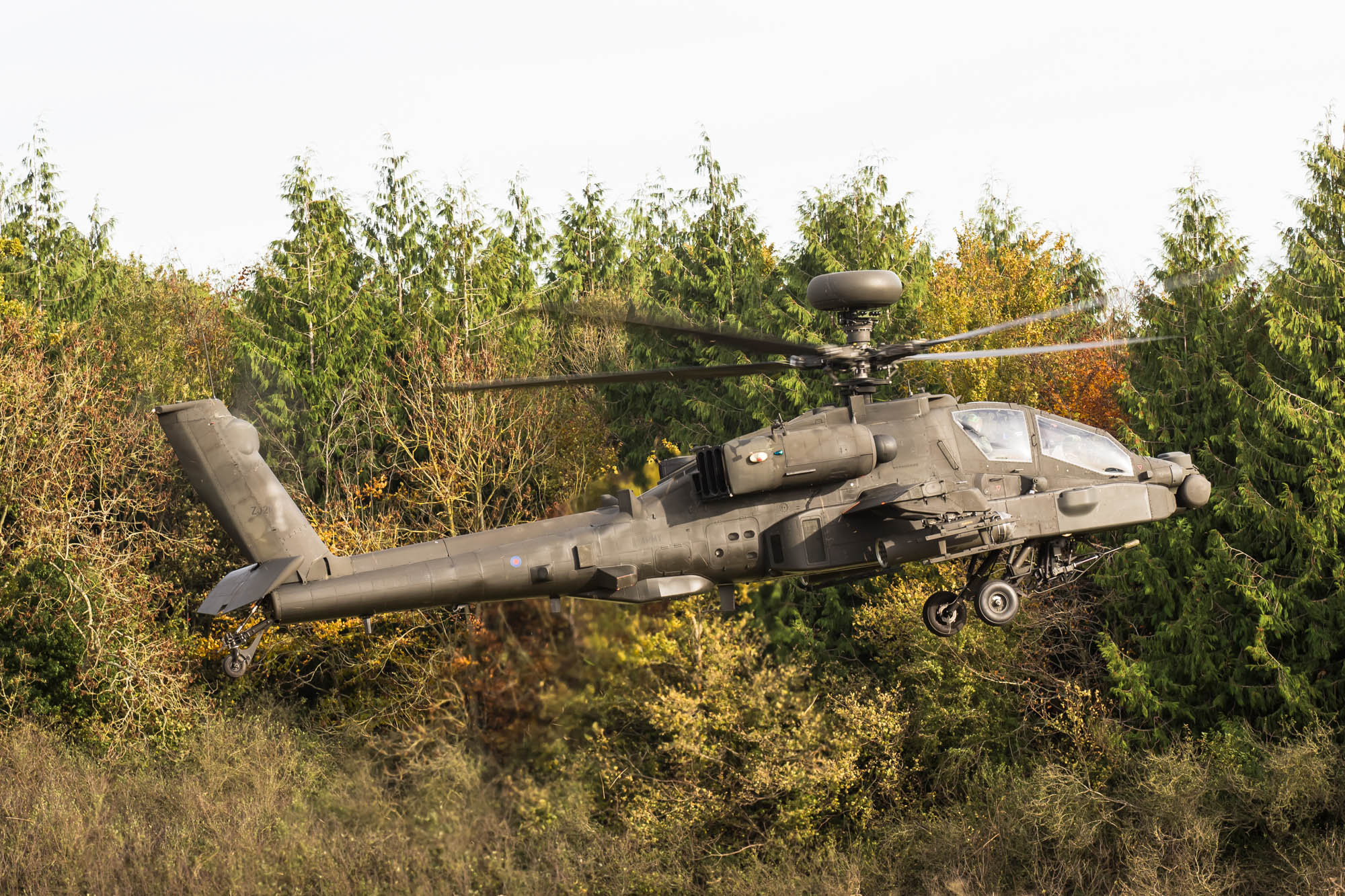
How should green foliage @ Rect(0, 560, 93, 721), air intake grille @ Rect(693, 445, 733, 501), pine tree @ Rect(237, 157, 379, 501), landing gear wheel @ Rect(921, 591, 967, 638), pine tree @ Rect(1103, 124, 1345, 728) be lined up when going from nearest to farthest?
air intake grille @ Rect(693, 445, 733, 501) < landing gear wheel @ Rect(921, 591, 967, 638) < pine tree @ Rect(1103, 124, 1345, 728) < green foliage @ Rect(0, 560, 93, 721) < pine tree @ Rect(237, 157, 379, 501)

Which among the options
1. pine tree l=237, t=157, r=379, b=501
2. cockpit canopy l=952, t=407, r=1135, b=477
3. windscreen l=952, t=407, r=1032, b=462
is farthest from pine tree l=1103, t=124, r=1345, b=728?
pine tree l=237, t=157, r=379, b=501

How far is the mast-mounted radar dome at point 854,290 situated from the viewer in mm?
11773

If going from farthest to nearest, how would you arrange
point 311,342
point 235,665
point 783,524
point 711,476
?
point 311,342, point 783,524, point 711,476, point 235,665

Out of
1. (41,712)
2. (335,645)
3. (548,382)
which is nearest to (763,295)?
(335,645)

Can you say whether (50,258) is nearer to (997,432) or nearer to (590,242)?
(590,242)

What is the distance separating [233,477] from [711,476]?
551 cm

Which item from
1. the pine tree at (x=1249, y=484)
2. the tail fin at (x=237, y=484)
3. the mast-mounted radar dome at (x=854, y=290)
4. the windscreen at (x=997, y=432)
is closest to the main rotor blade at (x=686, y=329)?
the mast-mounted radar dome at (x=854, y=290)

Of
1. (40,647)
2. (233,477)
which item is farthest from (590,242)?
(233,477)

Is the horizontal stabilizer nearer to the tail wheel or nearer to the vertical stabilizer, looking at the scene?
the vertical stabilizer

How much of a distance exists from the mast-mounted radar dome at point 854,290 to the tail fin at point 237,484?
5.96 meters

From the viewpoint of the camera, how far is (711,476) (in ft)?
44.0

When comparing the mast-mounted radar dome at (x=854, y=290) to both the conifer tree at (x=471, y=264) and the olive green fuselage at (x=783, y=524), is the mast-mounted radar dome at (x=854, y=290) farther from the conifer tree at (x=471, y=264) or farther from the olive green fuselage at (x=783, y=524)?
the conifer tree at (x=471, y=264)

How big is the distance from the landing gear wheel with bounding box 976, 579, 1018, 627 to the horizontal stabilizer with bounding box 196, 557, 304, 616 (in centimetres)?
731

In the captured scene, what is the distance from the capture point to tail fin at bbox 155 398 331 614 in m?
13.7
